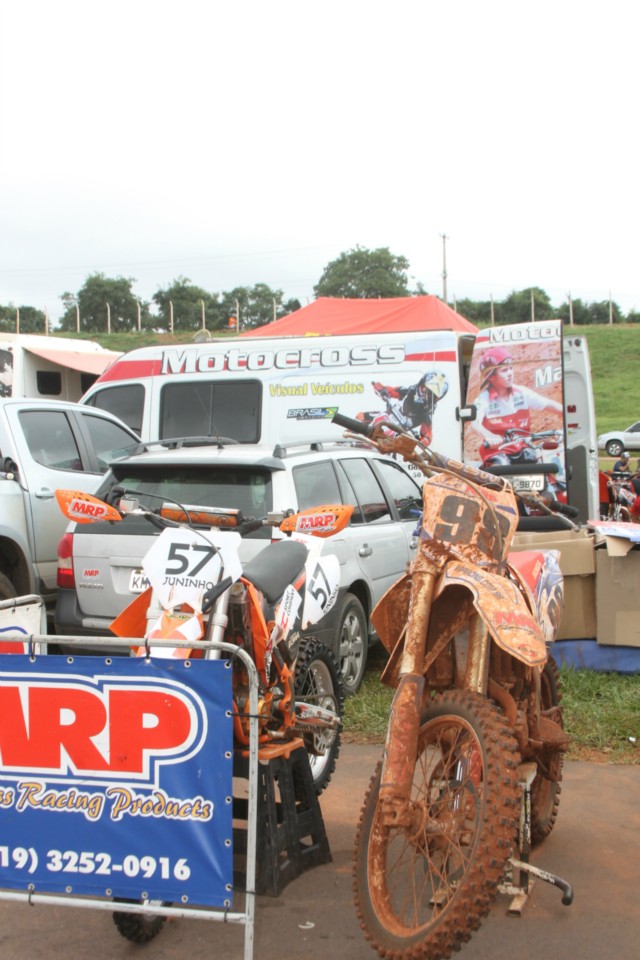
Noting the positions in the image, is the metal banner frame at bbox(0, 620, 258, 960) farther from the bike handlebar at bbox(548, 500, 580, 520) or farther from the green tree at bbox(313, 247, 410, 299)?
the green tree at bbox(313, 247, 410, 299)

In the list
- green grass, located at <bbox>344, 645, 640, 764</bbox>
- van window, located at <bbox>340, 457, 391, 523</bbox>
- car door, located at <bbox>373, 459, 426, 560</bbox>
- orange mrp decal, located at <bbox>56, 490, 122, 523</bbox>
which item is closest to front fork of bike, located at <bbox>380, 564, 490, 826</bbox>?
orange mrp decal, located at <bbox>56, 490, 122, 523</bbox>

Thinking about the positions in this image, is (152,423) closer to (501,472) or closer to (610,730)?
(501,472)

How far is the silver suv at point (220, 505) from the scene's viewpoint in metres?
6.10

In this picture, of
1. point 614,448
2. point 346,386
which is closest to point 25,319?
point 614,448

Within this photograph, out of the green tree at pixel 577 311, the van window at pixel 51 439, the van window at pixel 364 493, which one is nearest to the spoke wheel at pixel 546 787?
the van window at pixel 364 493

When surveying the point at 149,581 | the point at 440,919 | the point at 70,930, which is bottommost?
the point at 70,930

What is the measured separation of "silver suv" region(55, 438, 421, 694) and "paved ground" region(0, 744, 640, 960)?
80.8 inches

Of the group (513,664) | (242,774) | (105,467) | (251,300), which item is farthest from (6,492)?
(251,300)

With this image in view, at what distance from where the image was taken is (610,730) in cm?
578

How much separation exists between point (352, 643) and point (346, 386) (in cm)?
412

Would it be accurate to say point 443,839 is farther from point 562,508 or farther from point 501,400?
point 501,400

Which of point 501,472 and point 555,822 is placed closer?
point 555,822

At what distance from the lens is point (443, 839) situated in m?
3.25

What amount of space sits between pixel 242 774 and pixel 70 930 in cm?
89
